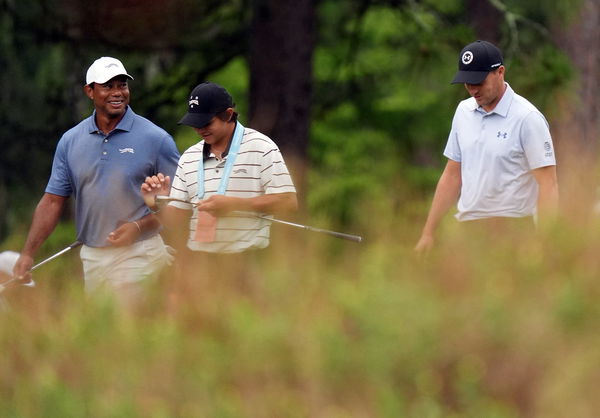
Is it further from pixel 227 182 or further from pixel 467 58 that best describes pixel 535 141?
pixel 227 182

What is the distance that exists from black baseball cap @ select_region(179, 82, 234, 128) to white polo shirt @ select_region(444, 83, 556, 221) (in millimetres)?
1338

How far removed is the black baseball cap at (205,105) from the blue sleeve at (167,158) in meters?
0.76

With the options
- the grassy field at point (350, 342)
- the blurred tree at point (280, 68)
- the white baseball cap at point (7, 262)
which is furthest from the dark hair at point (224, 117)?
the blurred tree at point (280, 68)

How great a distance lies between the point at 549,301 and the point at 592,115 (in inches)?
534

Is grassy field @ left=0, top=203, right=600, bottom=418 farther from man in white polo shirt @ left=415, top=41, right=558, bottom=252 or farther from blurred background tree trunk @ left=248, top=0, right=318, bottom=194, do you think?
blurred background tree trunk @ left=248, top=0, right=318, bottom=194

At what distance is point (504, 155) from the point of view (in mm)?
7516

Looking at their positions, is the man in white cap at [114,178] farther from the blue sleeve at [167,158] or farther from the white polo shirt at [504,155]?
the white polo shirt at [504,155]

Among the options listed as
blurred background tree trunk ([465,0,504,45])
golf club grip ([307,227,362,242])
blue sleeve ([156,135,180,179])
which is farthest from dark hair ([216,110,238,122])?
blurred background tree trunk ([465,0,504,45])

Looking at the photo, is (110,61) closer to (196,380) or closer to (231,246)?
(231,246)

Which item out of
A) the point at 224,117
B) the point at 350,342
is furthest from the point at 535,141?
the point at 350,342

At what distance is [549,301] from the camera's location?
5.27 metres

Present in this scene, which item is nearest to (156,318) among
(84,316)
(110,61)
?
(84,316)

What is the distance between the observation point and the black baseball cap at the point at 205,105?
7199 millimetres

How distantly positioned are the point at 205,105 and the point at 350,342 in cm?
224
